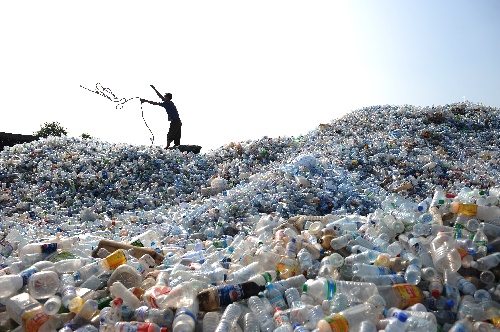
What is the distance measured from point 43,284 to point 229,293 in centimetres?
122

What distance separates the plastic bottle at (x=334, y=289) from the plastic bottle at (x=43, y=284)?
5.27 feet

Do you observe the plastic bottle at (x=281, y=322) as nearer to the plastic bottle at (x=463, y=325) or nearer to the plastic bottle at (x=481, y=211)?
the plastic bottle at (x=463, y=325)

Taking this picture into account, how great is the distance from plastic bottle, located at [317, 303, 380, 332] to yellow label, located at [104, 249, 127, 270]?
5.49 feet

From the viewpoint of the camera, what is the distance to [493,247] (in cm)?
302

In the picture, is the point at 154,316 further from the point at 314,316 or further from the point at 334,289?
the point at 334,289

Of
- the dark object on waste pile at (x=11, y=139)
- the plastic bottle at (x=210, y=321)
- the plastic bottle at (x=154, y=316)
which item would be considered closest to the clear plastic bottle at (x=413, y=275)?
the plastic bottle at (x=210, y=321)

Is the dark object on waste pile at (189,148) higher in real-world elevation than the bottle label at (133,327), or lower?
higher

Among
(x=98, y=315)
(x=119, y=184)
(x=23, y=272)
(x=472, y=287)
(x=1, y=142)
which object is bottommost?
(x=472, y=287)

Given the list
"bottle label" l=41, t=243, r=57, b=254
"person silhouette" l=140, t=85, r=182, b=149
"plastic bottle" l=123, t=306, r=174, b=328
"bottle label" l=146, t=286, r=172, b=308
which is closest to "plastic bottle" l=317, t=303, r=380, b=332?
"plastic bottle" l=123, t=306, r=174, b=328

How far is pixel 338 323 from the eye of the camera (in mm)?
2301

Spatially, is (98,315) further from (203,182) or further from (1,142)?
(1,142)

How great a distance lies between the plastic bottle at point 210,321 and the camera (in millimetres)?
2482

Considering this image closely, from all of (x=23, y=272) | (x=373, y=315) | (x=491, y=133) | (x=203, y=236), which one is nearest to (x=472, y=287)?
(x=373, y=315)

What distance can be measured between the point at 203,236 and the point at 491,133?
923cm
